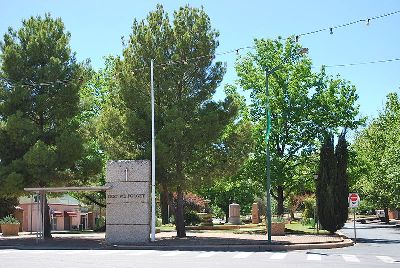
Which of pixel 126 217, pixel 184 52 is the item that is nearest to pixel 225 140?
pixel 184 52

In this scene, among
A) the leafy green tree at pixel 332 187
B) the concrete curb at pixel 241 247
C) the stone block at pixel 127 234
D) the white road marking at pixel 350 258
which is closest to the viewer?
the white road marking at pixel 350 258

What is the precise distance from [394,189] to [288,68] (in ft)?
56.5

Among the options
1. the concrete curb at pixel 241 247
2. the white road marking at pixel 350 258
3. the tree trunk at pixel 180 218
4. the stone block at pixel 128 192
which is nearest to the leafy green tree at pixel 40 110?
the stone block at pixel 128 192

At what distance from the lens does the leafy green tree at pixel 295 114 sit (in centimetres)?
3916

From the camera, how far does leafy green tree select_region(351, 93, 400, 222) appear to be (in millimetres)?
49344

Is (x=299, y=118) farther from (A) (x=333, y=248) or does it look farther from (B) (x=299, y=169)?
(A) (x=333, y=248)

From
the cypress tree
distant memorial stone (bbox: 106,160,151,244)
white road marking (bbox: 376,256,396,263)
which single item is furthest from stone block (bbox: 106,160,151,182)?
the cypress tree

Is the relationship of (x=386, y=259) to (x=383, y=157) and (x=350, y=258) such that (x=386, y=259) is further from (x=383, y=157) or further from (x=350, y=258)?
(x=383, y=157)

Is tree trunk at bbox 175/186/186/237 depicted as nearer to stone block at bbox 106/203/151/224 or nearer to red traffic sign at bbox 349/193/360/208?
stone block at bbox 106/203/151/224

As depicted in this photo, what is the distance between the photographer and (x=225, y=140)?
31.0 meters

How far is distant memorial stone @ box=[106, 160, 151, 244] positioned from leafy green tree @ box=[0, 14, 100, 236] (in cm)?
456

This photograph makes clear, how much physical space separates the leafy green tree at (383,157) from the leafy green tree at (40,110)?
91.7 ft

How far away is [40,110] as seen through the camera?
104ft

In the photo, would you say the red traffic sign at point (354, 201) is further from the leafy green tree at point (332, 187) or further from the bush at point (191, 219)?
the bush at point (191, 219)
